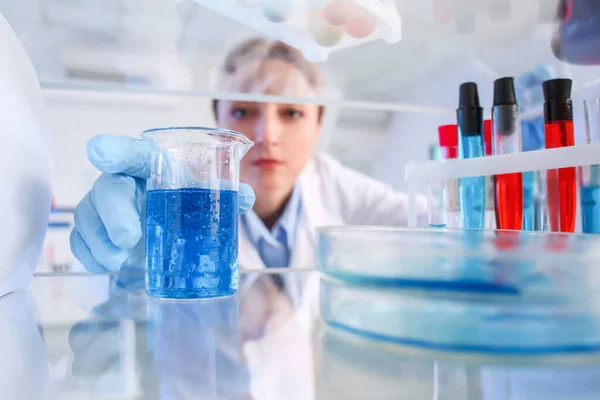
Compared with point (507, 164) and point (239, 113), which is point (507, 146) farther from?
point (239, 113)

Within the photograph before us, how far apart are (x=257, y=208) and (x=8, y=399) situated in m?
1.70

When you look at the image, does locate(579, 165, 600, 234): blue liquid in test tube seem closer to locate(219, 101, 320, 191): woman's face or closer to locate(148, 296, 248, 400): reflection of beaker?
locate(148, 296, 248, 400): reflection of beaker

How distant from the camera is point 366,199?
2.16 m

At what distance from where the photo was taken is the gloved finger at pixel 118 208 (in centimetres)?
76

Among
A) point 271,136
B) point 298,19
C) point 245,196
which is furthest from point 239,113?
point 245,196

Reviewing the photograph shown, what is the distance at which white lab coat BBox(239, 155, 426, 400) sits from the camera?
39 centimetres

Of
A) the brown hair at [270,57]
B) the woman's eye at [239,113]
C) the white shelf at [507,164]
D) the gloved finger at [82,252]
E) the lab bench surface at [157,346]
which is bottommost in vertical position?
the lab bench surface at [157,346]

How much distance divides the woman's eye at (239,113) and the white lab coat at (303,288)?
15.6 inches

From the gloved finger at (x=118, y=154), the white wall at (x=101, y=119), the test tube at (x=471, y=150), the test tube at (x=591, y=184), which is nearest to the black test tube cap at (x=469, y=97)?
the test tube at (x=471, y=150)

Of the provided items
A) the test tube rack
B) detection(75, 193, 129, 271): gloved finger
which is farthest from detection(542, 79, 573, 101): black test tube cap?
detection(75, 193, 129, 271): gloved finger

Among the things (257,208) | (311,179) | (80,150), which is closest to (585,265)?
(257,208)

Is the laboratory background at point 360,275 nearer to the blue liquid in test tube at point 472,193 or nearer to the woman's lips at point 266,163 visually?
the blue liquid in test tube at point 472,193

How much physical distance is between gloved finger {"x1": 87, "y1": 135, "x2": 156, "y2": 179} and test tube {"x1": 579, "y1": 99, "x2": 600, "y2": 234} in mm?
754

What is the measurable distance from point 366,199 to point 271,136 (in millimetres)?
537
